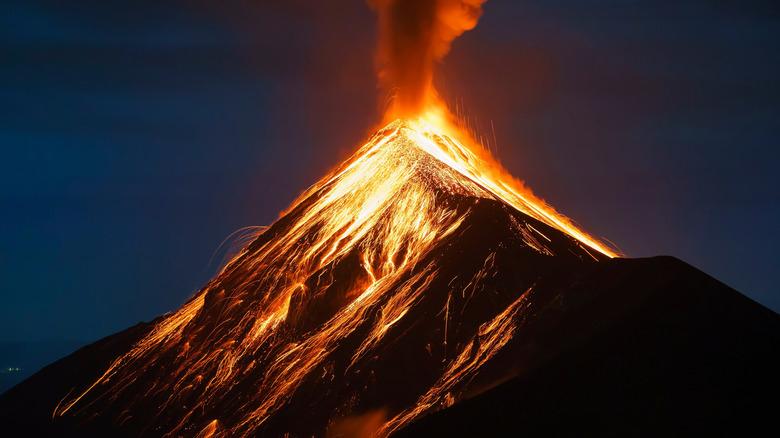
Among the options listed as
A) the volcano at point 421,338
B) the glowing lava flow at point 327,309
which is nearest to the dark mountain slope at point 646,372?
the volcano at point 421,338

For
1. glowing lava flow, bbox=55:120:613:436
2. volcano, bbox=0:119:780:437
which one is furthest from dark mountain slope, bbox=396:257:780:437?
glowing lava flow, bbox=55:120:613:436

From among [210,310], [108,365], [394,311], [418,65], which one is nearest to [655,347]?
[394,311]

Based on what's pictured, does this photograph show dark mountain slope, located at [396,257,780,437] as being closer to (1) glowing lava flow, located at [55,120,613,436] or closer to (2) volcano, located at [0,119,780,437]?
(2) volcano, located at [0,119,780,437]

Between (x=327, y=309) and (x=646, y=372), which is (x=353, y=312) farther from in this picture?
(x=646, y=372)

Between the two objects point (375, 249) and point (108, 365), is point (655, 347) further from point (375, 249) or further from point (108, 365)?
point (108, 365)

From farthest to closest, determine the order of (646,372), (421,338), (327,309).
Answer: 1. (327,309)
2. (421,338)
3. (646,372)

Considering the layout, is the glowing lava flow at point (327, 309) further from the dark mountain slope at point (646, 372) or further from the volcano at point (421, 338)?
the dark mountain slope at point (646, 372)

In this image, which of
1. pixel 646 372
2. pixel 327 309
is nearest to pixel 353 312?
pixel 327 309
